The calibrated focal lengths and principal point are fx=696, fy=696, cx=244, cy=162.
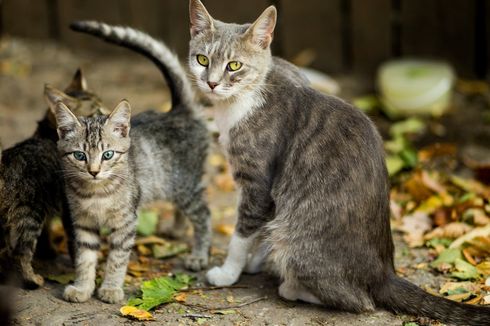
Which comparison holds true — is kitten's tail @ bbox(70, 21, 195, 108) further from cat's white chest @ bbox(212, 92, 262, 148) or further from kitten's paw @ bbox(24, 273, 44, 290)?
kitten's paw @ bbox(24, 273, 44, 290)

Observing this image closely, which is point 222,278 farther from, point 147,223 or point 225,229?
point 147,223

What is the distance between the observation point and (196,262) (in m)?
4.80

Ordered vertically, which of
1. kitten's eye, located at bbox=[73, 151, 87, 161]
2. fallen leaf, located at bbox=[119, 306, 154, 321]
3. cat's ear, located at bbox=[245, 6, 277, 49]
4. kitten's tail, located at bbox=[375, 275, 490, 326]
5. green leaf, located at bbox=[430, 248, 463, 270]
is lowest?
fallen leaf, located at bbox=[119, 306, 154, 321]

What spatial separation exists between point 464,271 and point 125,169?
2.26m

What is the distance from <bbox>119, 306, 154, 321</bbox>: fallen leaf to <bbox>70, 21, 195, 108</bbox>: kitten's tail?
154 centimetres

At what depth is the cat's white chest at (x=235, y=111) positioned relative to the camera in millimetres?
4258

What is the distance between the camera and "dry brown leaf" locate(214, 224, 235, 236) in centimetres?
539

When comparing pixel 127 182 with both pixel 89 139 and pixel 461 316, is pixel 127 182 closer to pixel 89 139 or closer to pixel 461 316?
pixel 89 139

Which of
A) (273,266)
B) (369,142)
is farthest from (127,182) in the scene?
(369,142)

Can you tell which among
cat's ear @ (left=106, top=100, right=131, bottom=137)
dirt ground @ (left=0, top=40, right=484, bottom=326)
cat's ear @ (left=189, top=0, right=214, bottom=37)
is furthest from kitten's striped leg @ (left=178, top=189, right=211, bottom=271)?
cat's ear @ (left=189, top=0, right=214, bottom=37)

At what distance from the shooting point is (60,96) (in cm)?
454

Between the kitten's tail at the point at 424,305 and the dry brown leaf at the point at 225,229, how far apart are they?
5.22ft

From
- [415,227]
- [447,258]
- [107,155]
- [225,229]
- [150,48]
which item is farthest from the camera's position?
[225,229]

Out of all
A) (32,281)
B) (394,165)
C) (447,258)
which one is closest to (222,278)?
(32,281)
